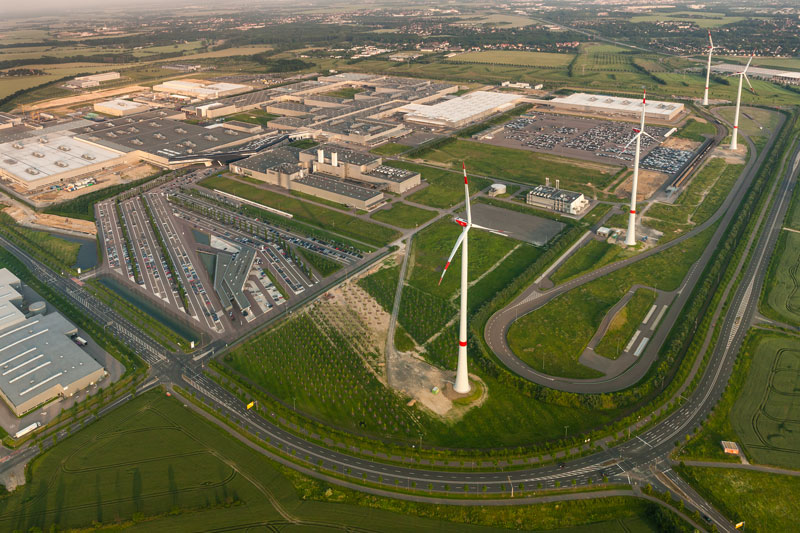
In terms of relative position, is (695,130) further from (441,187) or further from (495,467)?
(495,467)

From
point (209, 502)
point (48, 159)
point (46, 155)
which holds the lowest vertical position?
point (209, 502)

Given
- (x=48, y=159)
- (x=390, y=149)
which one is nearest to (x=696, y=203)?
(x=390, y=149)

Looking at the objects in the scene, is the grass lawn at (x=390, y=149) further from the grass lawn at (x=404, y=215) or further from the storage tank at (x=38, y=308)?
the storage tank at (x=38, y=308)

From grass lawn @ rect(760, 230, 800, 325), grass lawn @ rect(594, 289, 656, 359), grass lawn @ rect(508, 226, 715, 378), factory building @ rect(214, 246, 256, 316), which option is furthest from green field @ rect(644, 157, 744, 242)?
factory building @ rect(214, 246, 256, 316)

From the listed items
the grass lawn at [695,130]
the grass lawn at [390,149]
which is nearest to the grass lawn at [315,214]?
the grass lawn at [390,149]

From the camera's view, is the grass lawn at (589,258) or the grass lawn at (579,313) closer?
the grass lawn at (579,313)
